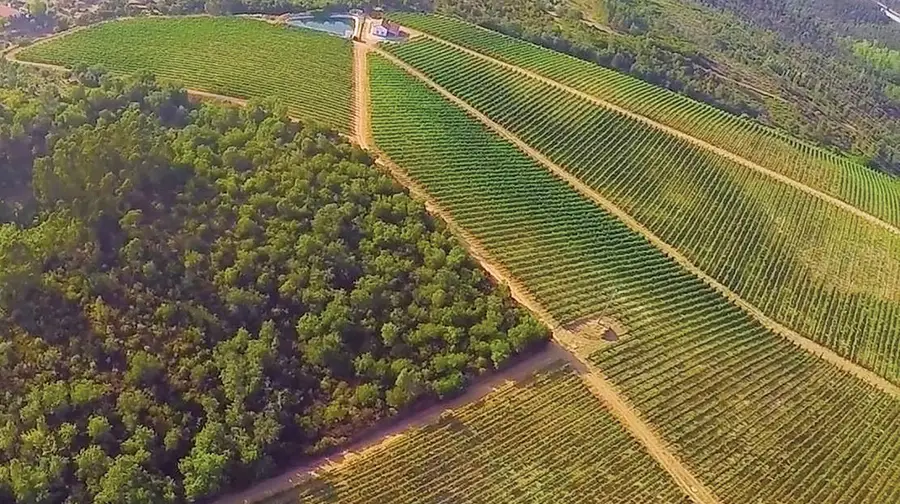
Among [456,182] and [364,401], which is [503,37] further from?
[364,401]

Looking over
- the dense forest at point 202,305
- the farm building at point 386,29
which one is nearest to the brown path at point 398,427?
the dense forest at point 202,305

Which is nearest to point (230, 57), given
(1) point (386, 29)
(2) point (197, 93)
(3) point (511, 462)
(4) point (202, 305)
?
(2) point (197, 93)

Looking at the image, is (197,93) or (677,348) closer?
(677,348)

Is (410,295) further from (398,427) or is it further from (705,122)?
(705,122)

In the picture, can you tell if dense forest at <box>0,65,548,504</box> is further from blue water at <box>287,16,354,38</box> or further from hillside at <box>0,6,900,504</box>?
blue water at <box>287,16,354,38</box>

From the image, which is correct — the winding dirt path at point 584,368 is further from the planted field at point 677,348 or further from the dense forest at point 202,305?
the dense forest at point 202,305

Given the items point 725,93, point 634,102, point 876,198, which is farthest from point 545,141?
point 725,93

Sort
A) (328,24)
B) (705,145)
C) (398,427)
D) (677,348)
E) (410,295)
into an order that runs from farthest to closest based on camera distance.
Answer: (328,24), (705,145), (677,348), (410,295), (398,427)
